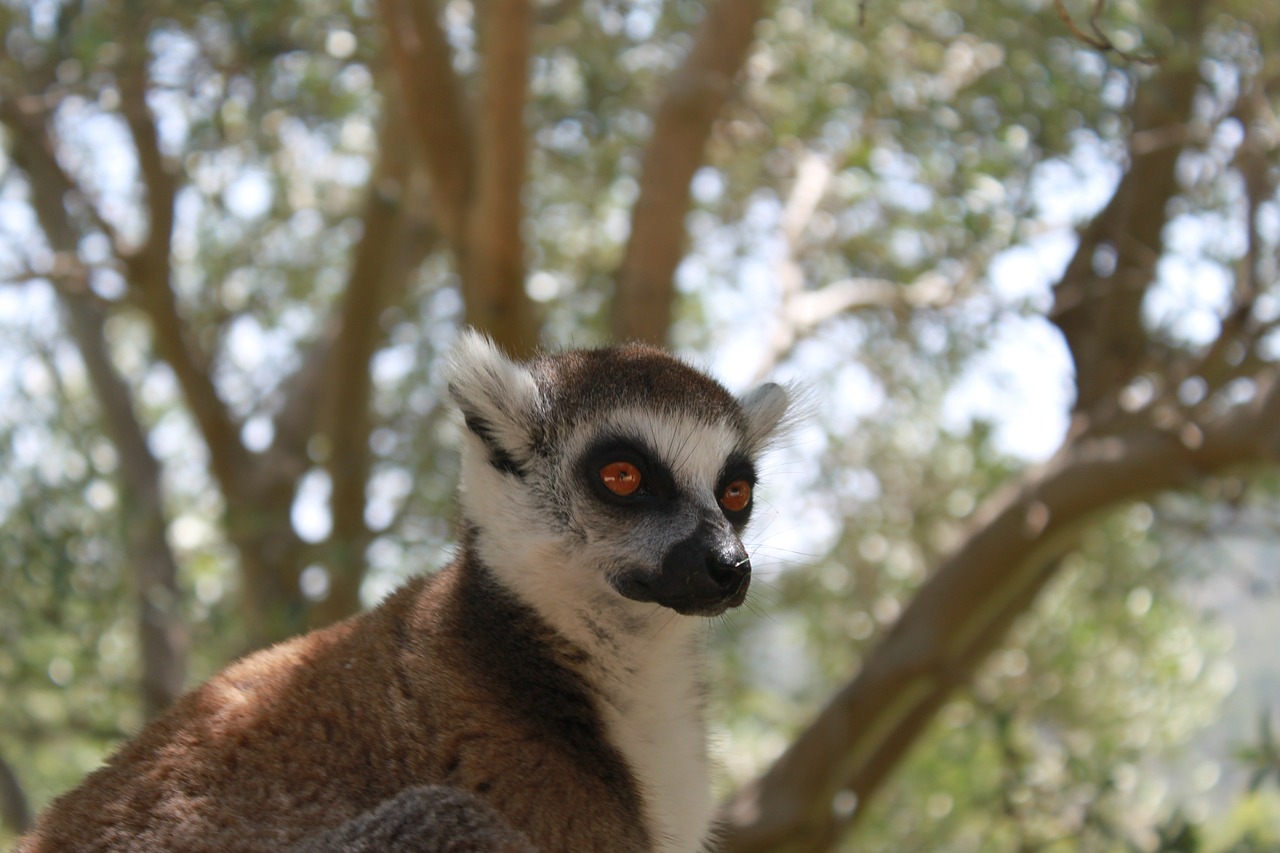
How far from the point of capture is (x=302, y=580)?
8.77 meters

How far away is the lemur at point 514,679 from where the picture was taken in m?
3.00

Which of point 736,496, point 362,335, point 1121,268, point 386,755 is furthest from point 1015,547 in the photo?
point 362,335

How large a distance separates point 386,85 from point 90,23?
2613 mm

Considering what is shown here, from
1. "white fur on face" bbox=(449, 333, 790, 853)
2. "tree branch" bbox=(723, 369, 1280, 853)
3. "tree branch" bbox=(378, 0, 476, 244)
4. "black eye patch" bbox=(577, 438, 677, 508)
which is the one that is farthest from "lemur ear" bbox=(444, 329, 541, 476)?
"tree branch" bbox=(723, 369, 1280, 853)

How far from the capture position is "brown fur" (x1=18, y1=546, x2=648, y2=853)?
2.93m

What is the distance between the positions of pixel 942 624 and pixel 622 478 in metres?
3.61

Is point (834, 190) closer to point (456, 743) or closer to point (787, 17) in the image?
point (787, 17)

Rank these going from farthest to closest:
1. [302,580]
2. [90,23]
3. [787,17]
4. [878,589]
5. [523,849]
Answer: [878,589] < [787,17] < [302,580] < [90,23] < [523,849]

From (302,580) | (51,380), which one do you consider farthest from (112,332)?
(302,580)

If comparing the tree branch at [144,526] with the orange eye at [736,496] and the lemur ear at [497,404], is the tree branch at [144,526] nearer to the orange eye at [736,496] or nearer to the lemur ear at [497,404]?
the lemur ear at [497,404]

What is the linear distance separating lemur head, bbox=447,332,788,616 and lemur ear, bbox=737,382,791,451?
0.25 m

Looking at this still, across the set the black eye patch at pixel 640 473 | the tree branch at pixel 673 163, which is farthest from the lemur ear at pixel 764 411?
the tree branch at pixel 673 163

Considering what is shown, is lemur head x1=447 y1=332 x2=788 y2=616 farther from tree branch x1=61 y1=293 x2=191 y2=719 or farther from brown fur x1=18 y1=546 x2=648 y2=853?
tree branch x1=61 y1=293 x2=191 y2=719

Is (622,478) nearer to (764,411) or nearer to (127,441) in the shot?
(764,411)
